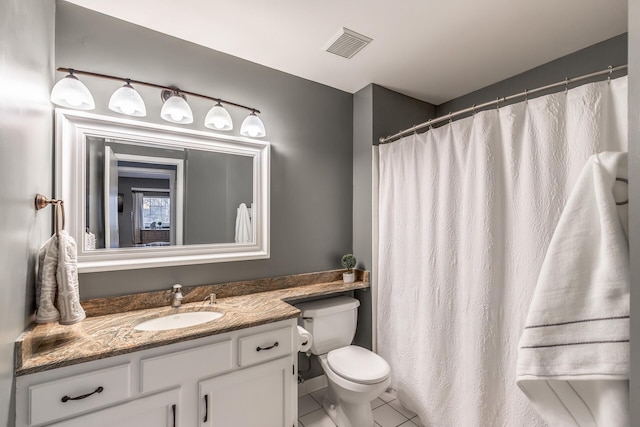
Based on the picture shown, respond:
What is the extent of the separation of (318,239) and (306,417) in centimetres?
123

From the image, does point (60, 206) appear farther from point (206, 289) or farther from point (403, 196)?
point (403, 196)

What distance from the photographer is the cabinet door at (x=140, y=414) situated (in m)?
1.09

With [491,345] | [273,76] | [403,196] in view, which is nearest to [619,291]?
[491,345]

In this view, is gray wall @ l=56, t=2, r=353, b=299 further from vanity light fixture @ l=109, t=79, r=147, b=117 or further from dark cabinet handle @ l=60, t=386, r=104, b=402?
dark cabinet handle @ l=60, t=386, r=104, b=402

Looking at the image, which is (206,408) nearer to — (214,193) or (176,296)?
(176,296)

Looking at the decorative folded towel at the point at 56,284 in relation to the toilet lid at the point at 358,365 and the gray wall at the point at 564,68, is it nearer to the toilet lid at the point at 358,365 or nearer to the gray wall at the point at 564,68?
the toilet lid at the point at 358,365

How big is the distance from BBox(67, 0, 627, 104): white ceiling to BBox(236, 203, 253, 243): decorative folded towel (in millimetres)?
1067

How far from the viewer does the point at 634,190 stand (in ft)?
1.80

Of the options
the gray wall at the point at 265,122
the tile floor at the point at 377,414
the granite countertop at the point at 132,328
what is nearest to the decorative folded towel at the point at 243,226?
the gray wall at the point at 265,122

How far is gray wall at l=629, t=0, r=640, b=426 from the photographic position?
0.54 m

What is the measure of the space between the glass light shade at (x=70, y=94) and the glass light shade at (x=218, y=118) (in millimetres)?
572

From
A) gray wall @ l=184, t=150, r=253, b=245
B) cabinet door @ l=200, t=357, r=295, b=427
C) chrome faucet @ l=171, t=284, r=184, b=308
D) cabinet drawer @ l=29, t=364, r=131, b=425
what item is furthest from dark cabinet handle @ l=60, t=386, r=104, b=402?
gray wall @ l=184, t=150, r=253, b=245

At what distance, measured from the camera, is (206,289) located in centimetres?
176

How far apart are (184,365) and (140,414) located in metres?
0.23
